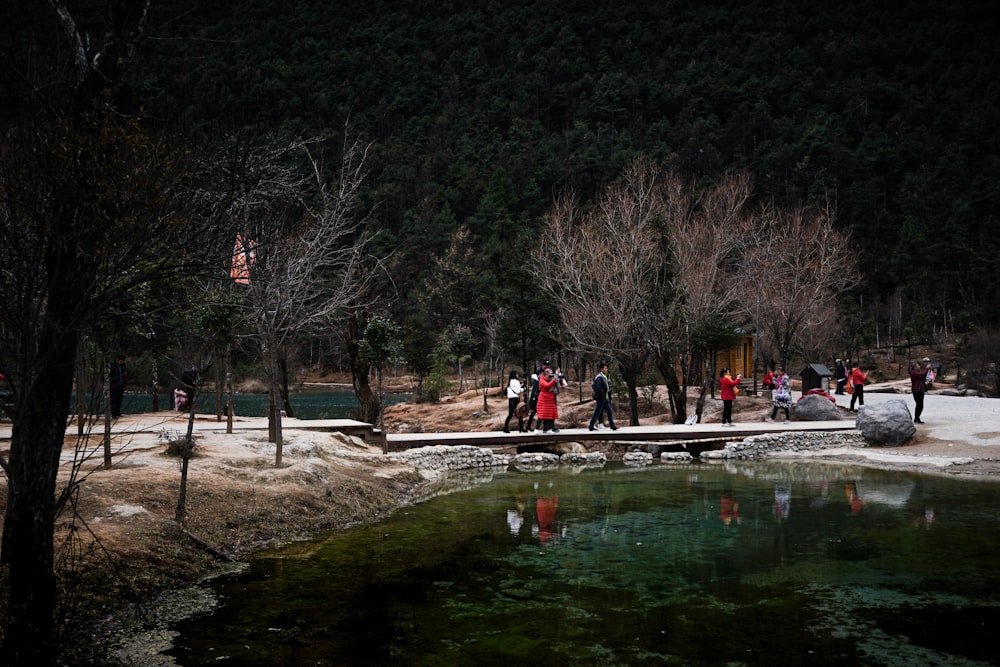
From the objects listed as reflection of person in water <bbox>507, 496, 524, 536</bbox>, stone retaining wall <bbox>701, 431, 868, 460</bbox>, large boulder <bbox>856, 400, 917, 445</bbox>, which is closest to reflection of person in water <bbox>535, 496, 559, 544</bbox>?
reflection of person in water <bbox>507, 496, 524, 536</bbox>

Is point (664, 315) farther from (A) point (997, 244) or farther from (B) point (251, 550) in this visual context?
(A) point (997, 244)

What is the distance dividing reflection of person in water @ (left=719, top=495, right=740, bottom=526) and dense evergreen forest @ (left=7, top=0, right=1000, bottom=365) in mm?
22719

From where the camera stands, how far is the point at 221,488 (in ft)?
38.3

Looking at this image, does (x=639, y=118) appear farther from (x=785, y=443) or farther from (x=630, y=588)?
(x=630, y=588)

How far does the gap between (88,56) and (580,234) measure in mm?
28807

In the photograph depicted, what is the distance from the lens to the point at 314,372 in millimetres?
78625

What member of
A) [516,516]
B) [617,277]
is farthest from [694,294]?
[516,516]

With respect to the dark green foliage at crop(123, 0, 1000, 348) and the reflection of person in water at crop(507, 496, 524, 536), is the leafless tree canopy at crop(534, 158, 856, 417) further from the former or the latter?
the reflection of person in water at crop(507, 496, 524, 536)

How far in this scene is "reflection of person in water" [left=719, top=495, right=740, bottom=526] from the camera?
1303 cm

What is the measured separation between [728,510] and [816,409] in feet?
44.5

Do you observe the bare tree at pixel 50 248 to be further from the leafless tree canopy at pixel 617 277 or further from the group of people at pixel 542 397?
the leafless tree canopy at pixel 617 277

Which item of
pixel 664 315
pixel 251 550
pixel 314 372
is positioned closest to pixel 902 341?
pixel 664 315

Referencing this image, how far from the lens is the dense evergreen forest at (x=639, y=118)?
71.9 metres

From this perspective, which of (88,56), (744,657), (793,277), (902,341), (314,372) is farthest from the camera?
(314,372)
